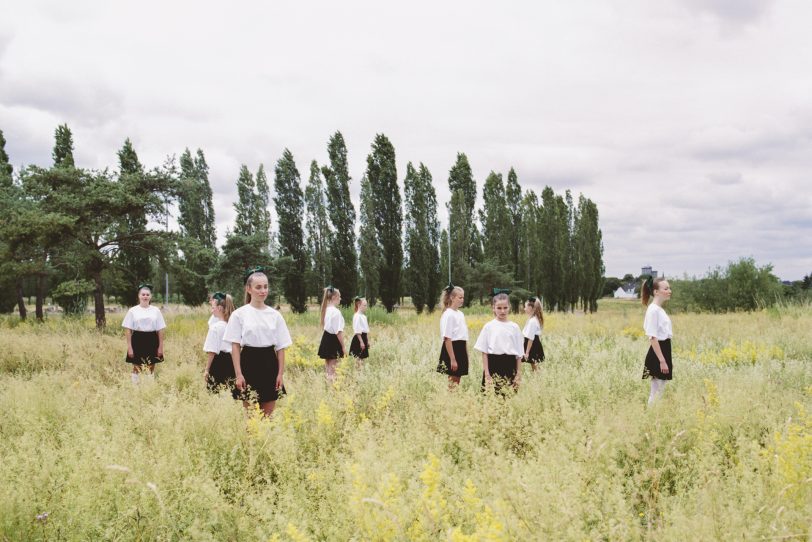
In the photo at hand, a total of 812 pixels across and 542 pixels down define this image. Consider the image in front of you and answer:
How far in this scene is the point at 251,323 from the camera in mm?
4812

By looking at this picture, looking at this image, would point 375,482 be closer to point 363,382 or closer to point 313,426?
point 313,426

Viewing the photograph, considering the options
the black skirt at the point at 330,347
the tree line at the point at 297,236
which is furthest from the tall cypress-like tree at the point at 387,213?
the black skirt at the point at 330,347

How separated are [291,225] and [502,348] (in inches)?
1262

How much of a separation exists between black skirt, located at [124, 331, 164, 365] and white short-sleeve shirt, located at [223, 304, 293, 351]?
401cm

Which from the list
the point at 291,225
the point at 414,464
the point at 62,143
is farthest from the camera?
the point at 291,225

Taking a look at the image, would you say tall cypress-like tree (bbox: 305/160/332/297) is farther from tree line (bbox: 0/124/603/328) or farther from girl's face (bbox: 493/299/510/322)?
girl's face (bbox: 493/299/510/322)

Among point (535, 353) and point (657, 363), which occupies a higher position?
point (657, 363)

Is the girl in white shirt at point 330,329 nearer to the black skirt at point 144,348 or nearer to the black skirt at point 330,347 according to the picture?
the black skirt at point 330,347

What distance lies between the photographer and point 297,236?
35.9 m

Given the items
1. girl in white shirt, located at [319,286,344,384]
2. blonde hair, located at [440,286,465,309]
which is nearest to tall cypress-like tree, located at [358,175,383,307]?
girl in white shirt, located at [319,286,344,384]

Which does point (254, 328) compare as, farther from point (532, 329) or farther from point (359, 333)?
point (532, 329)

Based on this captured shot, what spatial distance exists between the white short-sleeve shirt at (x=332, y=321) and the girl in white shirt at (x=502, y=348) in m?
3.19

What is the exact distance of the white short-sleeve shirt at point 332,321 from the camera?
8203 mm

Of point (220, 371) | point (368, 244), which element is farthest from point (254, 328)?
point (368, 244)
